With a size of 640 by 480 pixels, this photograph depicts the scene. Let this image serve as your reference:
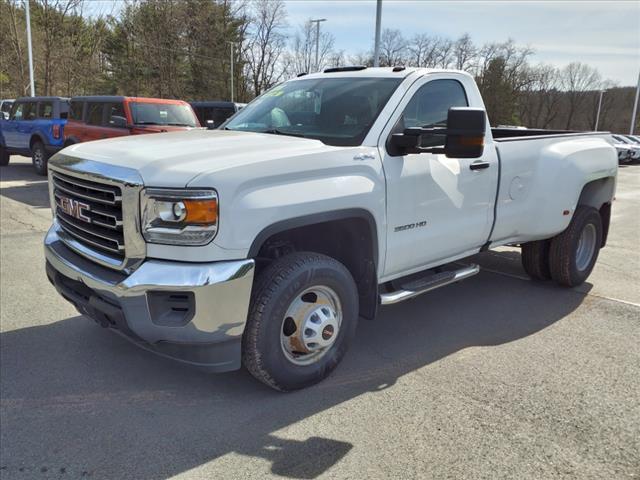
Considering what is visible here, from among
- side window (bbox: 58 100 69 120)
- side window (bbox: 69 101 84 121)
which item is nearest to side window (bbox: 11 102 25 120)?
side window (bbox: 58 100 69 120)

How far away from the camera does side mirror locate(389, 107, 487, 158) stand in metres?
3.24

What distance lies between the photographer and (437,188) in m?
3.89

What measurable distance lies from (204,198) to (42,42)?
3521 cm

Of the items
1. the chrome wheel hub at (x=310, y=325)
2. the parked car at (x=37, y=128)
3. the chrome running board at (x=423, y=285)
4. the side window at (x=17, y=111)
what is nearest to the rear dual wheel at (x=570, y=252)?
the chrome running board at (x=423, y=285)

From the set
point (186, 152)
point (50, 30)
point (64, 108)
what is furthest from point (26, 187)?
point (50, 30)

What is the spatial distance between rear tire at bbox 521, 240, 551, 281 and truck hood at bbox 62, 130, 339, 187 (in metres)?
3.25

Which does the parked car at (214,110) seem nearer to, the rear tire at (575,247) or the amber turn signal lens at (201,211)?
the rear tire at (575,247)

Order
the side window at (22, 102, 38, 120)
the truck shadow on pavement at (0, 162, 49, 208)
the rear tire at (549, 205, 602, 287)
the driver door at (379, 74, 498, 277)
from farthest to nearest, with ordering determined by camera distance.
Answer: the side window at (22, 102, 38, 120) < the truck shadow on pavement at (0, 162, 49, 208) < the rear tire at (549, 205, 602, 287) < the driver door at (379, 74, 498, 277)

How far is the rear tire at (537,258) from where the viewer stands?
564cm

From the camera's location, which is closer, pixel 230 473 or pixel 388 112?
pixel 230 473

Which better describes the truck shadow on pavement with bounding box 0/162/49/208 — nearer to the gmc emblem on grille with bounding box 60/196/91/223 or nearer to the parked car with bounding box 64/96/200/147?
the parked car with bounding box 64/96/200/147

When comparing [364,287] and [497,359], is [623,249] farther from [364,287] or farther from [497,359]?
[364,287]

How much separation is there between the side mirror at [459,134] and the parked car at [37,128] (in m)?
12.0

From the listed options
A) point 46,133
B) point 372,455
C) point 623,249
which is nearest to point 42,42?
point 46,133
